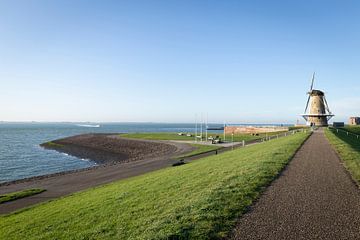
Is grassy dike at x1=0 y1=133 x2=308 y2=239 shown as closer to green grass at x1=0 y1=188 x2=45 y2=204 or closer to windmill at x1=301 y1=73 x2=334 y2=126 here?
green grass at x1=0 y1=188 x2=45 y2=204

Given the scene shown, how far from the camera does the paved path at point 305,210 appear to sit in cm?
746

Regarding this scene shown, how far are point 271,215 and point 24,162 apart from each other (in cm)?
5041

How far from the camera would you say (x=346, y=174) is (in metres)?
15.1

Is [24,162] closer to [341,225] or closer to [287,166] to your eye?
[287,166]

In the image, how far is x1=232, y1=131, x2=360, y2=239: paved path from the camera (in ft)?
24.5

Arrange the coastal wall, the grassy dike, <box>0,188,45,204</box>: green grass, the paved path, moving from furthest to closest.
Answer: the coastal wall, <box>0,188,45,204</box>: green grass, the grassy dike, the paved path

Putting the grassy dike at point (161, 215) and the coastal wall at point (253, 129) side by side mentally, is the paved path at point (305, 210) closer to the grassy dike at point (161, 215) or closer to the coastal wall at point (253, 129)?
the grassy dike at point (161, 215)

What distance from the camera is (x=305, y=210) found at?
363 inches

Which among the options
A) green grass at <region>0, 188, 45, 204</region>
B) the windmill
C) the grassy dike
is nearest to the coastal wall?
the windmill

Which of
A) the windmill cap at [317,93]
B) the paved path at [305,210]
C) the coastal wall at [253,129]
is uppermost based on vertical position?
the windmill cap at [317,93]

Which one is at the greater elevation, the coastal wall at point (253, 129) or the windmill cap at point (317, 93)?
the windmill cap at point (317, 93)

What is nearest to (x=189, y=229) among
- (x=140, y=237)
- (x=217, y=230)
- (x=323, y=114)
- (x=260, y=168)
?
(x=217, y=230)

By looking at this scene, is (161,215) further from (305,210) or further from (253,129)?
(253,129)

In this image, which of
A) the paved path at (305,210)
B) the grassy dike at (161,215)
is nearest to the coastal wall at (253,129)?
the paved path at (305,210)
